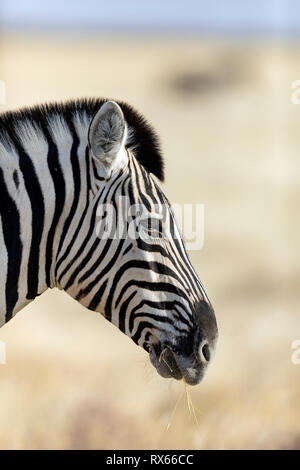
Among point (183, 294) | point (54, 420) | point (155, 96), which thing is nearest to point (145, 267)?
point (183, 294)

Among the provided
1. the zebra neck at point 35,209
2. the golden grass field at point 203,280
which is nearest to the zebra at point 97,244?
the zebra neck at point 35,209

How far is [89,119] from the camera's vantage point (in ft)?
14.2

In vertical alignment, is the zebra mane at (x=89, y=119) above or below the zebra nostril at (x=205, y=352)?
above

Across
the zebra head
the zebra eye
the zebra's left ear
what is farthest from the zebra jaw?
the zebra's left ear

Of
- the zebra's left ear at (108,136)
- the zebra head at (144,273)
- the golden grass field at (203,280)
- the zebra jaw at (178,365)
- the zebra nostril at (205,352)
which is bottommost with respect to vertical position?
the golden grass field at (203,280)

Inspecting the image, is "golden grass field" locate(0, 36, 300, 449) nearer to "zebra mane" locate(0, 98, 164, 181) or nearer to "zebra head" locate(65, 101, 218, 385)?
"zebra head" locate(65, 101, 218, 385)

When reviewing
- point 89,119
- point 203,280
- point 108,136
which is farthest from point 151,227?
point 203,280

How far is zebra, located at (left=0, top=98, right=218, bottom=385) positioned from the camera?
4.14 m

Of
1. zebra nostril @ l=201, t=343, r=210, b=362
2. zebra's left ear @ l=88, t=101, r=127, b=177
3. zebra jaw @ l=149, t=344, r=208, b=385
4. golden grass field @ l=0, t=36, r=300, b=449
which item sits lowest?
golden grass field @ l=0, t=36, r=300, b=449

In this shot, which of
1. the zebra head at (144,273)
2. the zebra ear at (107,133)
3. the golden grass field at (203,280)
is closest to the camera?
the zebra ear at (107,133)

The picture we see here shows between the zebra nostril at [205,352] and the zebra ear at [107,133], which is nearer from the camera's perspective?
the zebra ear at [107,133]

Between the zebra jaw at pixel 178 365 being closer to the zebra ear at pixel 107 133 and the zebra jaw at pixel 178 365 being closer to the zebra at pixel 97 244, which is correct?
the zebra at pixel 97 244

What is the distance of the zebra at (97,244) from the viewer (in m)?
4.14

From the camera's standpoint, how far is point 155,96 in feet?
79.9
